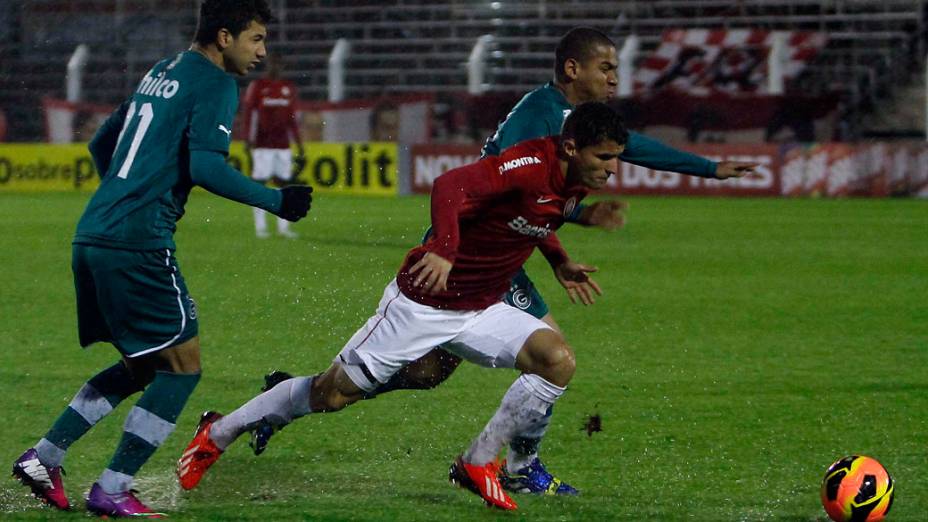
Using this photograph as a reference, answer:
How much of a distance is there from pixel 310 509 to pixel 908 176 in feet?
65.4

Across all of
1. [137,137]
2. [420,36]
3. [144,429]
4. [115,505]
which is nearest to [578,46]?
[137,137]

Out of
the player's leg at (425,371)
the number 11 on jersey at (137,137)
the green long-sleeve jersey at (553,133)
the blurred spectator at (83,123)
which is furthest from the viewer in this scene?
the blurred spectator at (83,123)

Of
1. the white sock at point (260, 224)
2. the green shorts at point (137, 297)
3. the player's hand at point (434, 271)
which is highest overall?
the player's hand at point (434, 271)

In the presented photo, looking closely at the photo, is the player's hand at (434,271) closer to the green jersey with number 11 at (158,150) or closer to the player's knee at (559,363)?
the player's knee at (559,363)

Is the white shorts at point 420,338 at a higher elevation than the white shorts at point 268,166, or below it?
higher

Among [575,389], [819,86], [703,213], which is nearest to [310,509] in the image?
[575,389]

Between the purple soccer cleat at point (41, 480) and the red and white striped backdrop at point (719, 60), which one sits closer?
the purple soccer cleat at point (41, 480)

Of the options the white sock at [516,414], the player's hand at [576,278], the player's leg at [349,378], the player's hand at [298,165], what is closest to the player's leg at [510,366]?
the white sock at [516,414]

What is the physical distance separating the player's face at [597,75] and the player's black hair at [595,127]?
1.02m

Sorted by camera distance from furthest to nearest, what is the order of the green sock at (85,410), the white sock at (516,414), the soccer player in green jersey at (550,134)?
the soccer player in green jersey at (550,134), the white sock at (516,414), the green sock at (85,410)

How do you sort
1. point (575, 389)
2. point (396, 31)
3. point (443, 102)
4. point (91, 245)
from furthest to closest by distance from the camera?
point (396, 31) < point (443, 102) < point (575, 389) < point (91, 245)

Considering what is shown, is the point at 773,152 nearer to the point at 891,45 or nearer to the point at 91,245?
the point at 891,45

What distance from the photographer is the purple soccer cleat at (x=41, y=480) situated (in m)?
5.12

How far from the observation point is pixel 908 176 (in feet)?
77.0
